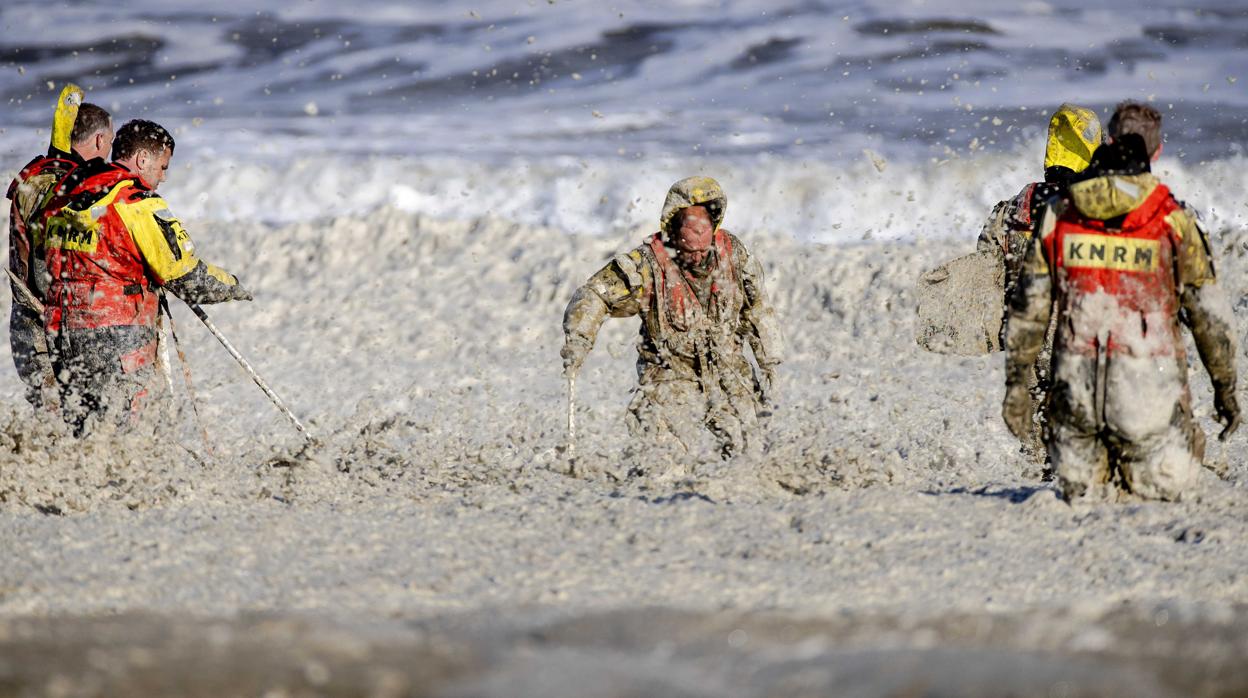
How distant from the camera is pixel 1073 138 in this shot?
22.9ft

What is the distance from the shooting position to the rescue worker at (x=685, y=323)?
6.73 m

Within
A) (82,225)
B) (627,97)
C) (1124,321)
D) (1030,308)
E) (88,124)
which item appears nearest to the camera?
(1124,321)

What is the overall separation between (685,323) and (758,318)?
1.30 feet

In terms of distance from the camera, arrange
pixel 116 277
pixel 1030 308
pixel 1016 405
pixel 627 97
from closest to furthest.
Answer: pixel 1030 308 < pixel 1016 405 < pixel 116 277 < pixel 627 97

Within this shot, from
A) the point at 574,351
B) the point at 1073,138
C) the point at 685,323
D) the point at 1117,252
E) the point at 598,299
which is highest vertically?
the point at 1073,138

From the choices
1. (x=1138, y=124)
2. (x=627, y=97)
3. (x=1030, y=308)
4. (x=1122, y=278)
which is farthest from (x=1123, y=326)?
(x=627, y=97)

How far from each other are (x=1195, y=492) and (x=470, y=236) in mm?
9700

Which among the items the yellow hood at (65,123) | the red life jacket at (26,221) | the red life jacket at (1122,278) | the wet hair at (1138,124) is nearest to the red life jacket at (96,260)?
the red life jacket at (26,221)

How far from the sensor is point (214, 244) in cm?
1470

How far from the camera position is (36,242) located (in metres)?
6.61

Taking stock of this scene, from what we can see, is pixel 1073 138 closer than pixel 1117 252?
No

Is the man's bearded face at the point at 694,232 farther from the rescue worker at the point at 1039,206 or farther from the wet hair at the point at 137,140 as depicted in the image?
the wet hair at the point at 137,140

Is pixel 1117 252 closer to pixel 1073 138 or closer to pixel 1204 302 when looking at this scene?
pixel 1204 302

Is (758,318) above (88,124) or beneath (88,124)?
beneath
